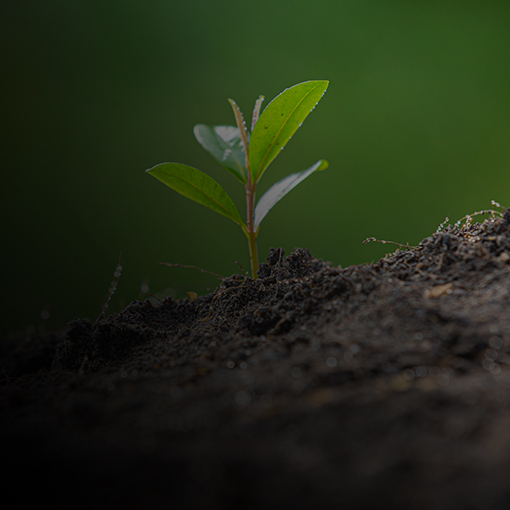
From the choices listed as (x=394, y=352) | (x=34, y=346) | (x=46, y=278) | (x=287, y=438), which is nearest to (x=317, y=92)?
(x=394, y=352)

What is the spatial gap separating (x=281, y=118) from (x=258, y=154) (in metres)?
0.12

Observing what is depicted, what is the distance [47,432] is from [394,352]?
0.43 metres

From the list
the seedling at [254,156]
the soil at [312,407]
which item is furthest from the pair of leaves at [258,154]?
the soil at [312,407]

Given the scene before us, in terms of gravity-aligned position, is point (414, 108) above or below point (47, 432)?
above

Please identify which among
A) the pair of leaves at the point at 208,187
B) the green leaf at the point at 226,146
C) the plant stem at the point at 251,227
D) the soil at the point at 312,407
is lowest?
the soil at the point at 312,407

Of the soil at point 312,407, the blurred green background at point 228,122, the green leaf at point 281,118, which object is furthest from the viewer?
the blurred green background at point 228,122

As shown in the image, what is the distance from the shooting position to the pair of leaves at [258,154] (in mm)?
888

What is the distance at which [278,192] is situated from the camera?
39.4 inches

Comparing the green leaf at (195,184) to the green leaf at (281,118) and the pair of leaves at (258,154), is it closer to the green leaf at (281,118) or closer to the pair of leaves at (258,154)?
the pair of leaves at (258,154)

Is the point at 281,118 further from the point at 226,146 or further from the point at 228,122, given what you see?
the point at 228,122

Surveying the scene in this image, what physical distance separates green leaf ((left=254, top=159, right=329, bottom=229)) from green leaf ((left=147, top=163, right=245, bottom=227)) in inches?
2.5

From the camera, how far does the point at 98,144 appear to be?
213 centimetres

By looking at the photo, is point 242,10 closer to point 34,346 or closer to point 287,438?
point 34,346

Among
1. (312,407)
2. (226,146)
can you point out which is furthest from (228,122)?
(312,407)
